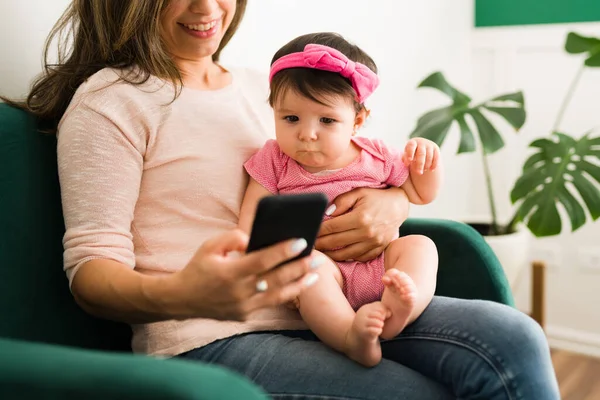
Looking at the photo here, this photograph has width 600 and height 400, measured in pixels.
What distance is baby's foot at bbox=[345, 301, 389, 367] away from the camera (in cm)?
118

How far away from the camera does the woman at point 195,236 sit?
3.68ft

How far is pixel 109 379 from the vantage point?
2.28 ft

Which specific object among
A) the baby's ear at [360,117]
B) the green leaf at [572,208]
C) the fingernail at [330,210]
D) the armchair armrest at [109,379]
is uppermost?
the baby's ear at [360,117]

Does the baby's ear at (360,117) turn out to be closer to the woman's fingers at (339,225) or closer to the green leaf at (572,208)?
the woman's fingers at (339,225)

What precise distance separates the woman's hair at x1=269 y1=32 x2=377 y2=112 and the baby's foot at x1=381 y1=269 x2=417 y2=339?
36 centimetres

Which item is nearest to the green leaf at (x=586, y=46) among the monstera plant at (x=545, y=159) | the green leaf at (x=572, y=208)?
the monstera plant at (x=545, y=159)

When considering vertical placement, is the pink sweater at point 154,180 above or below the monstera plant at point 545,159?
above

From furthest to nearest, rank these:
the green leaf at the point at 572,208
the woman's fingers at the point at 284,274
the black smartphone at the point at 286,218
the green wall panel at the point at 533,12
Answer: the green wall panel at the point at 533,12
the green leaf at the point at 572,208
the woman's fingers at the point at 284,274
the black smartphone at the point at 286,218

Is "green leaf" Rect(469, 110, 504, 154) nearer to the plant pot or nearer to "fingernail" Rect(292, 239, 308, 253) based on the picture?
the plant pot

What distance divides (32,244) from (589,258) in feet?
7.70

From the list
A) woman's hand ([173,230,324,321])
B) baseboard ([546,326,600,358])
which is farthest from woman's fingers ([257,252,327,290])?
baseboard ([546,326,600,358])

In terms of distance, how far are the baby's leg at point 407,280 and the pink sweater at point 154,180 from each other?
0.70 ft

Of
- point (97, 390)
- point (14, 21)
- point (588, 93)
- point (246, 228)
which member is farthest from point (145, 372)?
point (588, 93)

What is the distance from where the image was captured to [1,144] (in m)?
1.22
